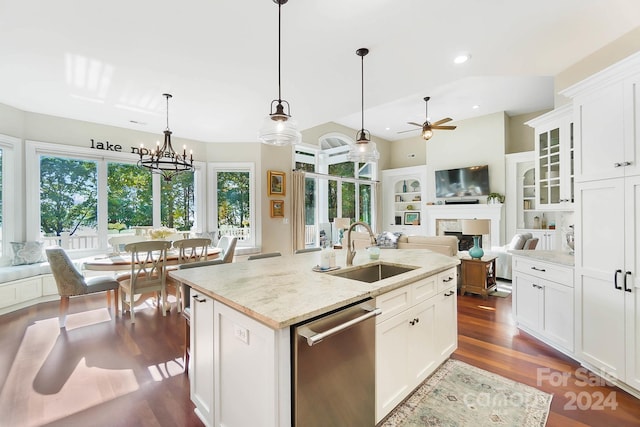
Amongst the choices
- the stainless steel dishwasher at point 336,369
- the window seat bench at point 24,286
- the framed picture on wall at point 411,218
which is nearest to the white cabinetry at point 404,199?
the framed picture on wall at point 411,218

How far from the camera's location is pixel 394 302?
1.77m

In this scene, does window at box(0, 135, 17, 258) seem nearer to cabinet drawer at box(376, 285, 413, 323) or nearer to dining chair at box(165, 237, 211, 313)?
dining chair at box(165, 237, 211, 313)

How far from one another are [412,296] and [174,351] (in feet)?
7.64

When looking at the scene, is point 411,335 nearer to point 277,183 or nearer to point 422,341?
point 422,341

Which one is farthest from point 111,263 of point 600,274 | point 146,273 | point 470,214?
point 470,214

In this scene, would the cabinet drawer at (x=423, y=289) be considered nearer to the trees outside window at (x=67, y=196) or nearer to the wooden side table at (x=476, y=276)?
the wooden side table at (x=476, y=276)

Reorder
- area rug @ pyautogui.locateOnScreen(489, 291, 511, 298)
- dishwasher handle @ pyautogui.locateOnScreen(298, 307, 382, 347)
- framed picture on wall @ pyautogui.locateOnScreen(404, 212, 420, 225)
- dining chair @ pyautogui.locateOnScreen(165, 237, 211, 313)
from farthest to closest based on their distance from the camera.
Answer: framed picture on wall @ pyautogui.locateOnScreen(404, 212, 420, 225), area rug @ pyautogui.locateOnScreen(489, 291, 511, 298), dining chair @ pyautogui.locateOnScreen(165, 237, 211, 313), dishwasher handle @ pyautogui.locateOnScreen(298, 307, 382, 347)

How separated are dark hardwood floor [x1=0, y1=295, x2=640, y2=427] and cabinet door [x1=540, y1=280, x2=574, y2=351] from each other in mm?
178

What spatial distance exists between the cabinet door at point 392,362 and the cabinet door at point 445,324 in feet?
1.54

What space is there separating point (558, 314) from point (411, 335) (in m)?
1.69

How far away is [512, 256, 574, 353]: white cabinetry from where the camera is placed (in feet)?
8.18

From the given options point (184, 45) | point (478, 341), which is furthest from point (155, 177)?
point (478, 341)

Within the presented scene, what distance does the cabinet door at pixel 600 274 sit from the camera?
2.06m

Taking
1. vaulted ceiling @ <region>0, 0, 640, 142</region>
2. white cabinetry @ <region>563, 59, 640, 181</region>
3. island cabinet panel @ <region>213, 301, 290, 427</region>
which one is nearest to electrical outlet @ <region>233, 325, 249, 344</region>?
island cabinet panel @ <region>213, 301, 290, 427</region>
